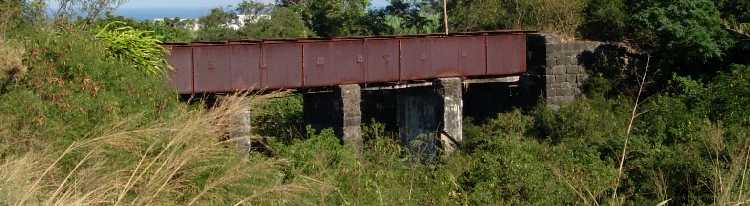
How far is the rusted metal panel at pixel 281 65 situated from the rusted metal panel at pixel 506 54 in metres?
5.19

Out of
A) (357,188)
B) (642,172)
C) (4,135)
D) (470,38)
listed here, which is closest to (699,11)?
(470,38)

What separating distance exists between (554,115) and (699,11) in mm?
4196

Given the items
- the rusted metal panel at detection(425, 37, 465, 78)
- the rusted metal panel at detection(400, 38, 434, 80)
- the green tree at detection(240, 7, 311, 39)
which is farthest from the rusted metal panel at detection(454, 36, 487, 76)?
the green tree at detection(240, 7, 311, 39)

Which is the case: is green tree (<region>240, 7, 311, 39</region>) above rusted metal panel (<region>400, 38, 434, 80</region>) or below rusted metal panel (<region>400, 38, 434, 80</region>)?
above

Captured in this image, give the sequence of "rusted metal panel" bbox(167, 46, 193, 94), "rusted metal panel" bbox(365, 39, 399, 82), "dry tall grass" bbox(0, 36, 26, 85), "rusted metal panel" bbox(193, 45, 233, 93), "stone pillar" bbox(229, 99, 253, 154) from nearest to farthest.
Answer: "stone pillar" bbox(229, 99, 253, 154), "dry tall grass" bbox(0, 36, 26, 85), "rusted metal panel" bbox(167, 46, 193, 94), "rusted metal panel" bbox(193, 45, 233, 93), "rusted metal panel" bbox(365, 39, 399, 82)

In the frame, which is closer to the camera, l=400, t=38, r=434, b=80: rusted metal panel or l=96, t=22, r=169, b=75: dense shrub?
l=96, t=22, r=169, b=75: dense shrub

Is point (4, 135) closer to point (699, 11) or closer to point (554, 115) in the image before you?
point (554, 115)

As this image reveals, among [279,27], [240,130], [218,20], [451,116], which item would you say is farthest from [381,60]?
[218,20]

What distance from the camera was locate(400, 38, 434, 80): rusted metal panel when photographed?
2350cm

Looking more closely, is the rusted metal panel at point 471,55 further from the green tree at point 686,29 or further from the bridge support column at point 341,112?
the green tree at point 686,29

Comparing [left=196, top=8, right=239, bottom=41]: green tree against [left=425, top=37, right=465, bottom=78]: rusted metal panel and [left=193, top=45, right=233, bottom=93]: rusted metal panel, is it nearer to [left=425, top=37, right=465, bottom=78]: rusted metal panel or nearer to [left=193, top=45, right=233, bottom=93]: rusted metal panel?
[left=425, top=37, right=465, bottom=78]: rusted metal panel

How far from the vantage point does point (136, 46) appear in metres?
16.5

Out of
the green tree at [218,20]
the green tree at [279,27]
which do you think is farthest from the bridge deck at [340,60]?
the green tree at [218,20]

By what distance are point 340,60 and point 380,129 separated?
84.7 inches
